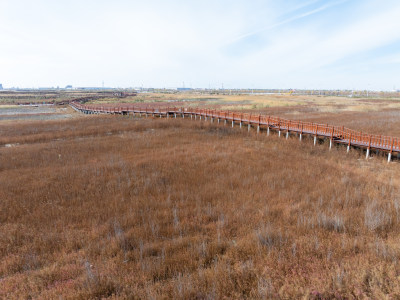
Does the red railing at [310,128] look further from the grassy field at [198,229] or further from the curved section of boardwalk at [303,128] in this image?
Answer: the grassy field at [198,229]

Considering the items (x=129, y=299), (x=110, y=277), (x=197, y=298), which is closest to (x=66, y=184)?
(x=110, y=277)

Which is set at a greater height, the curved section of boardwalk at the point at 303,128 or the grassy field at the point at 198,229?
the curved section of boardwalk at the point at 303,128

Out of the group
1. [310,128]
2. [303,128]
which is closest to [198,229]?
[310,128]

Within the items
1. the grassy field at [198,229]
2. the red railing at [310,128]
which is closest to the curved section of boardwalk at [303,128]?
the red railing at [310,128]

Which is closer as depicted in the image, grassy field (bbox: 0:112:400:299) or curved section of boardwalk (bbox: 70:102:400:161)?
grassy field (bbox: 0:112:400:299)

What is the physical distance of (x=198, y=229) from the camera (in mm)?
6695

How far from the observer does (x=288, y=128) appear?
21891 mm

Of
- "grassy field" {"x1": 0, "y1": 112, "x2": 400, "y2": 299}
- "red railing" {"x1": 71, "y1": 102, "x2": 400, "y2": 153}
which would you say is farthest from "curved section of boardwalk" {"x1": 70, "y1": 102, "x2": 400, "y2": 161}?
"grassy field" {"x1": 0, "y1": 112, "x2": 400, "y2": 299}

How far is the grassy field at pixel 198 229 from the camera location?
14.1 feet

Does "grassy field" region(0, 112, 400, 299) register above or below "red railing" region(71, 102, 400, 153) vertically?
below

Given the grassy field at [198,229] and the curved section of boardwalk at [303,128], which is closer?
the grassy field at [198,229]

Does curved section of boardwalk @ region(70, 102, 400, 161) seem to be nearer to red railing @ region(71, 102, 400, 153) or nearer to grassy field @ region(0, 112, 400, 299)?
red railing @ region(71, 102, 400, 153)

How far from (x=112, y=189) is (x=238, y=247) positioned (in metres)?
6.23

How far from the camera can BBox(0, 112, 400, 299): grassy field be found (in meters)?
4.29
